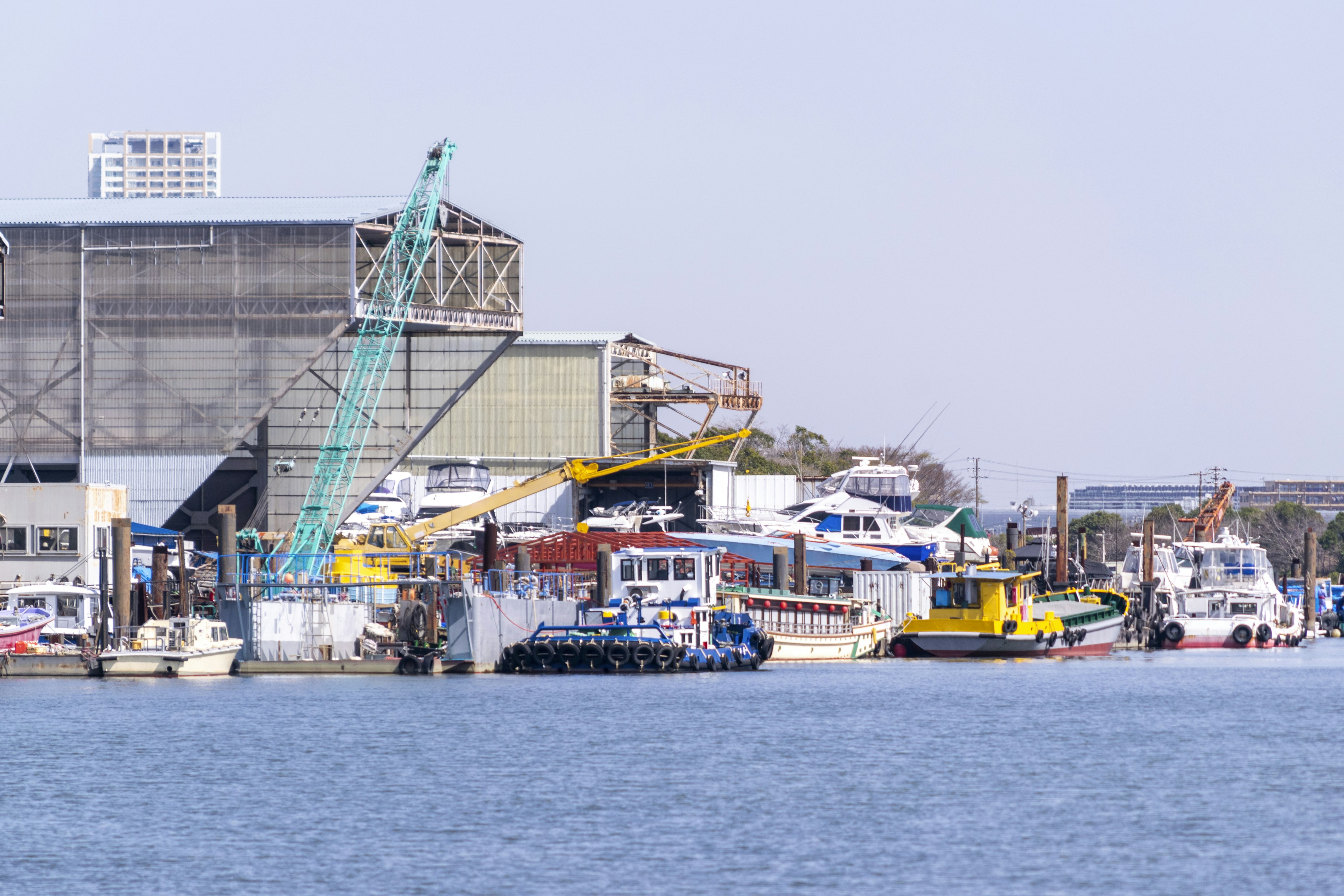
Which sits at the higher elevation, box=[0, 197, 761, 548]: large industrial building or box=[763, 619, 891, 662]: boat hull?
box=[0, 197, 761, 548]: large industrial building

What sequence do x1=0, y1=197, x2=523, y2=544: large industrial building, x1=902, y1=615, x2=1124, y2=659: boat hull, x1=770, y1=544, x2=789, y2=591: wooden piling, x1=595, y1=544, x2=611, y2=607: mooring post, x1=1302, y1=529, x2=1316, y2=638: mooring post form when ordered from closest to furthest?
x1=595, y1=544, x2=611, y2=607: mooring post → x1=902, y1=615, x2=1124, y2=659: boat hull → x1=770, y1=544, x2=789, y2=591: wooden piling → x1=0, y1=197, x2=523, y2=544: large industrial building → x1=1302, y1=529, x2=1316, y2=638: mooring post

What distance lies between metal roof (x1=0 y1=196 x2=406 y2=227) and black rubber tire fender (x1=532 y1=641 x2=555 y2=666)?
26.1 meters

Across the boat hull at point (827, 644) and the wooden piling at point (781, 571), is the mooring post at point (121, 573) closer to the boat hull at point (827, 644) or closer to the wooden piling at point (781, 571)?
the boat hull at point (827, 644)

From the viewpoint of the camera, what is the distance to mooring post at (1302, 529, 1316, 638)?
119188 mm

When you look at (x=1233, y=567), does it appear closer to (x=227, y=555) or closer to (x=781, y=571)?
(x=781, y=571)

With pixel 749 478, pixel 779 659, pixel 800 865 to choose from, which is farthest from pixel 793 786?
pixel 749 478

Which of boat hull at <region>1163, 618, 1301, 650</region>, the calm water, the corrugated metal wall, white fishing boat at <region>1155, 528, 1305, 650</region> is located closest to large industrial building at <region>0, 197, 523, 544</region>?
the calm water

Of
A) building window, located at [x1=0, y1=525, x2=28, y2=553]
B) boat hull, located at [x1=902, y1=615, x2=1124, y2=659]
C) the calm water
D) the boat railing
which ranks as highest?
building window, located at [x1=0, y1=525, x2=28, y2=553]

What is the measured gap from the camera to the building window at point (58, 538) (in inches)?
3280

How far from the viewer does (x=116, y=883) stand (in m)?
35.2

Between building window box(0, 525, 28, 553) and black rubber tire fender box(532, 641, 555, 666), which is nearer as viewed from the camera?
black rubber tire fender box(532, 641, 555, 666)

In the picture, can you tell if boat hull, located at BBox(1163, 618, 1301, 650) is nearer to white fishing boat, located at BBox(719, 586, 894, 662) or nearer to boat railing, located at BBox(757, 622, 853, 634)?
white fishing boat, located at BBox(719, 586, 894, 662)

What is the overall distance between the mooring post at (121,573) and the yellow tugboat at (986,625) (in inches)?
1279

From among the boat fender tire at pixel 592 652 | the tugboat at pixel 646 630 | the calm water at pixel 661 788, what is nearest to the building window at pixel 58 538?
the calm water at pixel 661 788
